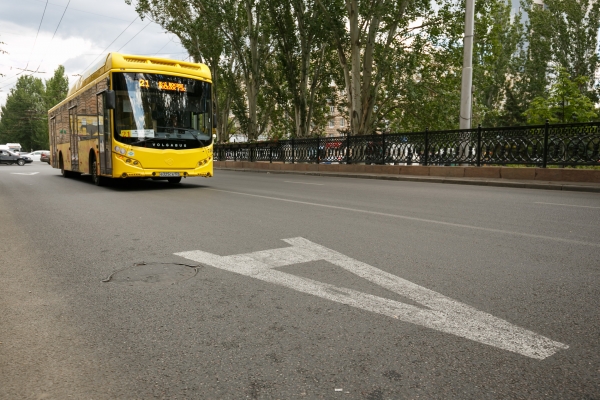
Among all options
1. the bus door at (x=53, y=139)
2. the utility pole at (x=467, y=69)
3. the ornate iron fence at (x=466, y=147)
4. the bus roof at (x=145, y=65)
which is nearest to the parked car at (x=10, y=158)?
the bus door at (x=53, y=139)

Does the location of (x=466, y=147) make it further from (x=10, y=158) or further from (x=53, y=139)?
(x=10, y=158)

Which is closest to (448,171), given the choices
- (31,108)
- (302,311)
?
(302,311)

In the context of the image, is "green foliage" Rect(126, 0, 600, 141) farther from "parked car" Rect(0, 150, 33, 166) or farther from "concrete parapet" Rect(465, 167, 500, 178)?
"parked car" Rect(0, 150, 33, 166)

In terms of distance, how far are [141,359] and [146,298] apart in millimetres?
1059

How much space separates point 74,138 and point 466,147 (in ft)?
44.6

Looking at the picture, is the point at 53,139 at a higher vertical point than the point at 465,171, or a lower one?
higher

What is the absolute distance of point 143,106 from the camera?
41.1 feet

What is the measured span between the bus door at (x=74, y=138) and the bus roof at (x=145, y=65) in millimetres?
2802

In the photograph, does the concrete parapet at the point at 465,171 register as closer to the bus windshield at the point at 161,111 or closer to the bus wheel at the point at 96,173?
the bus windshield at the point at 161,111

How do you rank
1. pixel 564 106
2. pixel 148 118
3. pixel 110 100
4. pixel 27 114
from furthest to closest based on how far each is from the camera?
pixel 27 114 → pixel 564 106 → pixel 148 118 → pixel 110 100

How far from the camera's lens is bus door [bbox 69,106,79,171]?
16375 mm

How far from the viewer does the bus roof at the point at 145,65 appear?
490 inches

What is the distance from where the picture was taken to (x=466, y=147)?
16.5 meters

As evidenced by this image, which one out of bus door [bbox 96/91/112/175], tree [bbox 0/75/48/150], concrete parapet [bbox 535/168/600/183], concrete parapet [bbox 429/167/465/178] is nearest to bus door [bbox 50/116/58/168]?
bus door [bbox 96/91/112/175]
